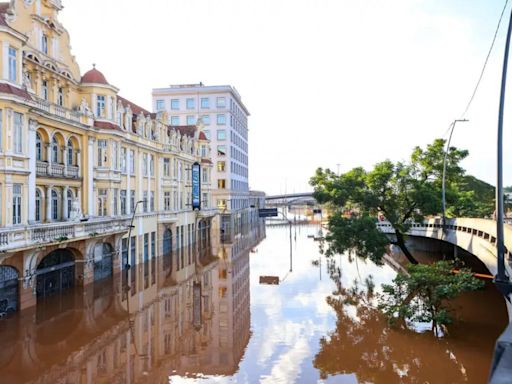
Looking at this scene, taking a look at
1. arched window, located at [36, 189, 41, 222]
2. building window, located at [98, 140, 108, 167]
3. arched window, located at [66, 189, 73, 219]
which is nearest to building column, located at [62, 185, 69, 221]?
arched window, located at [66, 189, 73, 219]

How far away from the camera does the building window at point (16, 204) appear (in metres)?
21.8

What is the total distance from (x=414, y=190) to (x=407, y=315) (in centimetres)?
1427

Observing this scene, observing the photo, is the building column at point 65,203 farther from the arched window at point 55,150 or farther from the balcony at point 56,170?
the arched window at point 55,150

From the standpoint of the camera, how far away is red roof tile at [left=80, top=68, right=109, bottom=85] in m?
30.3

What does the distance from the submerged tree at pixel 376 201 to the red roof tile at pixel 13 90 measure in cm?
2036

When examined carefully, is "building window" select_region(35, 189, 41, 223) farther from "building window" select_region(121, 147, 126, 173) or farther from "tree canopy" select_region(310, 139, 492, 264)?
"tree canopy" select_region(310, 139, 492, 264)

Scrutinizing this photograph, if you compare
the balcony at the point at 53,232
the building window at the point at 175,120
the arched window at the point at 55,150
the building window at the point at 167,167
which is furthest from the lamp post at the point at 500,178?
the building window at the point at 175,120

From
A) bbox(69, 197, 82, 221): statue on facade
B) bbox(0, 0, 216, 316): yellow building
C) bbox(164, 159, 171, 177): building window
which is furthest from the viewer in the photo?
bbox(164, 159, 171, 177): building window

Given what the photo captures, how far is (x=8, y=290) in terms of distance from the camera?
69.6 feet

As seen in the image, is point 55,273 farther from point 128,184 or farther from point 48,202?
point 128,184

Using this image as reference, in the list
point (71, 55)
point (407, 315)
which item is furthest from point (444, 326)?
point (71, 55)

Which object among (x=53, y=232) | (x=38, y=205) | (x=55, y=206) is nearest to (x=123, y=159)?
(x=55, y=206)

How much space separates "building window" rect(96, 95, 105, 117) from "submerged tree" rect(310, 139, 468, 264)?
17536 mm

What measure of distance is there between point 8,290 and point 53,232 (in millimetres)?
3480
